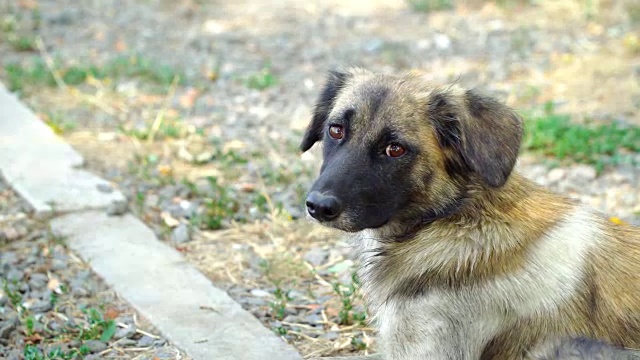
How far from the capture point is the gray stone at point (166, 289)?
15.1 feet

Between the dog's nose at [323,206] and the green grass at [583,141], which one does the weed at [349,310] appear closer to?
the dog's nose at [323,206]

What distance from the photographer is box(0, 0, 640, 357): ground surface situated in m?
5.61

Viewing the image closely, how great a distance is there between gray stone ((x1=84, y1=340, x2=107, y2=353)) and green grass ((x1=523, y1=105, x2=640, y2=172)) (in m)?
3.58

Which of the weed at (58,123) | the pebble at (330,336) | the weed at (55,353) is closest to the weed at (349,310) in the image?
the pebble at (330,336)

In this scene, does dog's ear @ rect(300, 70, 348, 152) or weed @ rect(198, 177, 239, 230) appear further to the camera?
weed @ rect(198, 177, 239, 230)

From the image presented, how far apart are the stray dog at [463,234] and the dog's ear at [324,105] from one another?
36 centimetres

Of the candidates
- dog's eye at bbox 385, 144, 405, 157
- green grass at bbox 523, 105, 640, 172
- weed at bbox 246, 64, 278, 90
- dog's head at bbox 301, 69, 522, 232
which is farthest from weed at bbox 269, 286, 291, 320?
weed at bbox 246, 64, 278, 90

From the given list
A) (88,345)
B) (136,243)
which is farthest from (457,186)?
(136,243)

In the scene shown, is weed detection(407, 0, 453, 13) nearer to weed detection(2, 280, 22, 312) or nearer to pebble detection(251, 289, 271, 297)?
pebble detection(251, 289, 271, 297)

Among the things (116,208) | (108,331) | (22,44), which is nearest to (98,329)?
(108,331)

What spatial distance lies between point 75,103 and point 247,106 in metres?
1.39

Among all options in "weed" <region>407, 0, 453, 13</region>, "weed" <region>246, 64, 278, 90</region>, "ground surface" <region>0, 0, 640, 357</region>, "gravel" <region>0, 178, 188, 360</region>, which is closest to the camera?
"gravel" <region>0, 178, 188, 360</region>

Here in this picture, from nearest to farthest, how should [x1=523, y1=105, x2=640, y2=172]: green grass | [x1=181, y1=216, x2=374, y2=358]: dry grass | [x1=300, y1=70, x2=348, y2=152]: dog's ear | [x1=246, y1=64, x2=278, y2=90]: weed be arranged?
[x1=300, y1=70, x2=348, y2=152]: dog's ear → [x1=181, y1=216, x2=374, y2=358]: dry grass → [x1=523, y1=105, x2=640, y2=172]: green grass → [x1=246, y1=64, x2=278, y2=90]: weed

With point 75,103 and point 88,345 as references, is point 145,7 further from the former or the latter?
point 88,345
